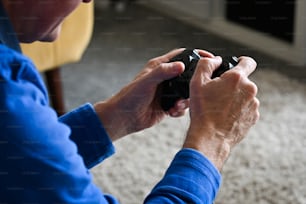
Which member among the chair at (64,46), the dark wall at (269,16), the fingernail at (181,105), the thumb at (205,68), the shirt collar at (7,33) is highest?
the shirt collar at (7,33)

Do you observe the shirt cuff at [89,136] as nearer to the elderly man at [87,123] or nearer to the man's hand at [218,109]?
the elderly man at [87,123]

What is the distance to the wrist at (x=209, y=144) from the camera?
549mm

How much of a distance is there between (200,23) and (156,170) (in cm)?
87

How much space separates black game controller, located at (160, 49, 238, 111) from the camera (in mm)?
602

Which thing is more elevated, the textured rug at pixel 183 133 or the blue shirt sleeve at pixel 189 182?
the blue shirt sleeve at pixel 189 182

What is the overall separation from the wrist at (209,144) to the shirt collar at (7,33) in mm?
170

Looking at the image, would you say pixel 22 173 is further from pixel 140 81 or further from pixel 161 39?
pixel 161 39

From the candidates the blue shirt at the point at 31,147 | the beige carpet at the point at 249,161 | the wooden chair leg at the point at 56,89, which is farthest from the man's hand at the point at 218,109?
the wooden chair leg at the point at 56,89

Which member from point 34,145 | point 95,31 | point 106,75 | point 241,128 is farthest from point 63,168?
point 95,31

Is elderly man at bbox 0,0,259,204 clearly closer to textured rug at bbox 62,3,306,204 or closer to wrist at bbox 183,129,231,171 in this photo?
wrist at bbox 183,129,231,171

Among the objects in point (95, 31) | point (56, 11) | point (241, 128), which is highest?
point (56, 11)

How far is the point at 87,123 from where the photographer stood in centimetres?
66

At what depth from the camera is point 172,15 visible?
203 centimetres

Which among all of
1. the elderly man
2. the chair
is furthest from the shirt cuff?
the chair
